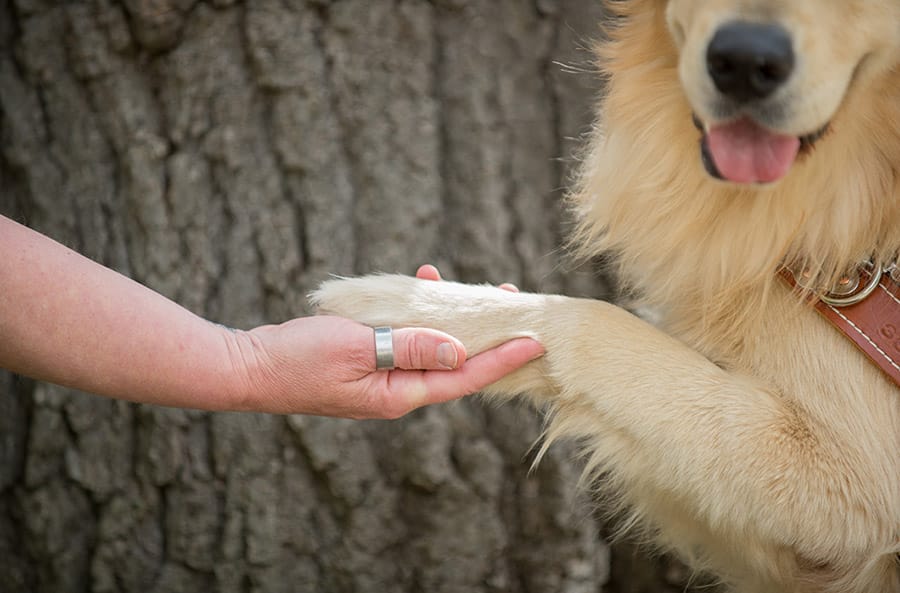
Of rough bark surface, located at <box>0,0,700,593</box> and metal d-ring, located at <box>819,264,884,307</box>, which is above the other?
metal d-ring, located at <box>819,264,884,307</box>

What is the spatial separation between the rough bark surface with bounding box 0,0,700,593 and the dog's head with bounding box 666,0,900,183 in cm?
86

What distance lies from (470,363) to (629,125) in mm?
817

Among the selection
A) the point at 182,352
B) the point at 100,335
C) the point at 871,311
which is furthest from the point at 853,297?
the point at 100,335

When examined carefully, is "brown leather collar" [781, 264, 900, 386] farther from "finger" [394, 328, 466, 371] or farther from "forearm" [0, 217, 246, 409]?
"forearm" [0, 217, 246, 409]

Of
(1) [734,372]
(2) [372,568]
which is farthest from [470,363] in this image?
(2) [372,568]

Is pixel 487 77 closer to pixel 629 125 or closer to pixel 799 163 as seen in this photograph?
pixel 629 125

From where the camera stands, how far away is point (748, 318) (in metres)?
2.34

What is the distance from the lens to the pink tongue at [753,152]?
7.02 feet

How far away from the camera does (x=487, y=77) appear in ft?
9.66

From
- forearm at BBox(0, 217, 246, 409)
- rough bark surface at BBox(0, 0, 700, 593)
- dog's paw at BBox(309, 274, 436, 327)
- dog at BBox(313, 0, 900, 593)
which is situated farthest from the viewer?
rough bark surface at BBox(0, 0, 700, 593)

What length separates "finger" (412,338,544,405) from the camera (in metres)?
2.18

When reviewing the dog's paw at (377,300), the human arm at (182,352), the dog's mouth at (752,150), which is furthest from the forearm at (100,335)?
the dog's mouth at (752,150)

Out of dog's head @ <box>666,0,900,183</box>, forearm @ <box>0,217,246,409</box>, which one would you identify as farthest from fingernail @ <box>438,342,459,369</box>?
dog's head @ <box>666,0,900,183</box>

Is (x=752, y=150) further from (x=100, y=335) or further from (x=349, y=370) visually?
(x=100, y=335)
